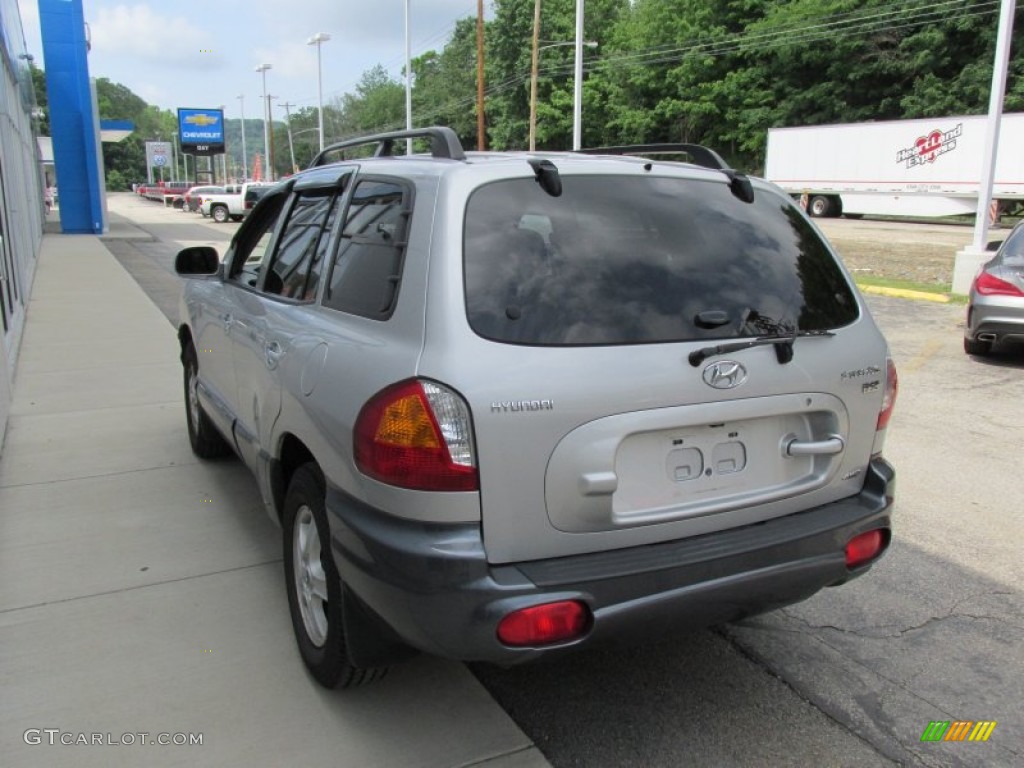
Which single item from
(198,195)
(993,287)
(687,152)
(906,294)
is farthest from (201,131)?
(687,152)

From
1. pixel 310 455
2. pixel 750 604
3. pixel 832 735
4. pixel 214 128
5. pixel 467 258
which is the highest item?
pixel 214 128

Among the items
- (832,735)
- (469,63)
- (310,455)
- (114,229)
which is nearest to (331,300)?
(310,455)

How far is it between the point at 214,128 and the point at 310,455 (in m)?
71.9

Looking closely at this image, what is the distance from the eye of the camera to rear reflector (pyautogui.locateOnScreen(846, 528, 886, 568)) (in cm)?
272

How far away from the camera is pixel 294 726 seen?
2.69 m

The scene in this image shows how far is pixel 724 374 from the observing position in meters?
2.44

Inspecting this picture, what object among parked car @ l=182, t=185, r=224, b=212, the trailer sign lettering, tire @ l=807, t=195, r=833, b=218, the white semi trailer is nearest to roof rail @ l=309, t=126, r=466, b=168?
the white semi trailer

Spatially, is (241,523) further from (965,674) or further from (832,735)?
(965,674)

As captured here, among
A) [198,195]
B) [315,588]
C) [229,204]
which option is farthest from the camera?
[198,195]

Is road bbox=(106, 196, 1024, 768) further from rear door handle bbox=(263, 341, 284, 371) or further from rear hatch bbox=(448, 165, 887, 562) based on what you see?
rear door handle bbox=(263, 341, 284, 371)

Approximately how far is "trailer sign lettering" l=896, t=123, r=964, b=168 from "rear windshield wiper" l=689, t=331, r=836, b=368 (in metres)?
34.2

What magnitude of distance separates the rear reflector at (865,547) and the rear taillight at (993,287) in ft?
19.3

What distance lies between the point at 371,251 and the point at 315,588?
1.15 meters
